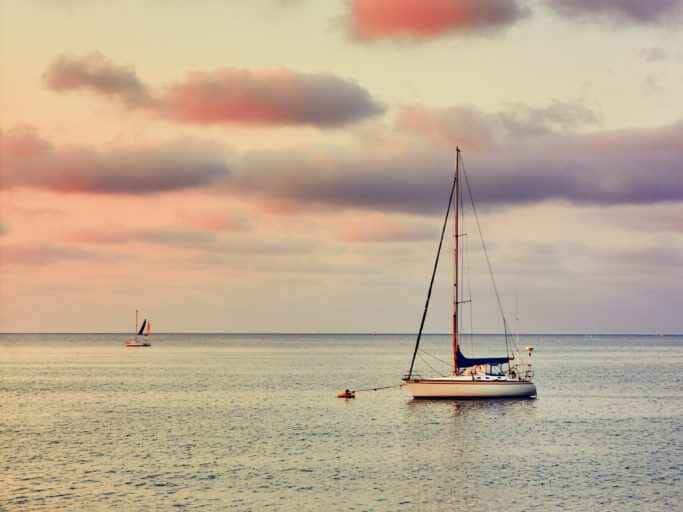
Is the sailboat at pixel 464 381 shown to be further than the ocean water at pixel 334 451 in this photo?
Yes

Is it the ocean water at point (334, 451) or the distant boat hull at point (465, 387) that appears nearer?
the ocean water at point (334, 451)

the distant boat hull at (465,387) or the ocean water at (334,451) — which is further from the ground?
the distant boat hull at (465,387)

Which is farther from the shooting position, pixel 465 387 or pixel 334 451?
pixel 465 387

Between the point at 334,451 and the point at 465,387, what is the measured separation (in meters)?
30.7

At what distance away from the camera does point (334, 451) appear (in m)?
68.4

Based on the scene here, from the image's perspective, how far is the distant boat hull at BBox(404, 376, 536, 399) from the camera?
96.2 meters

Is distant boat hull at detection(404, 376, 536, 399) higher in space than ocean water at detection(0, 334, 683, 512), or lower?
higher

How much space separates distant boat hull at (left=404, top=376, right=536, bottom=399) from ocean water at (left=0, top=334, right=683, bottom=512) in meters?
1.23

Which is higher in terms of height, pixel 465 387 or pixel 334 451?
pixel 465 387

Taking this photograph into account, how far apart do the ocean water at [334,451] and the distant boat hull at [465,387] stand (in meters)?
1.23

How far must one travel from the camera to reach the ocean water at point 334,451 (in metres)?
51.7

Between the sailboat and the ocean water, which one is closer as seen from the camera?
the ocean water

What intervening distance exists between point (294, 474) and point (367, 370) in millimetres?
130749

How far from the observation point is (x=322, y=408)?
100312mm
